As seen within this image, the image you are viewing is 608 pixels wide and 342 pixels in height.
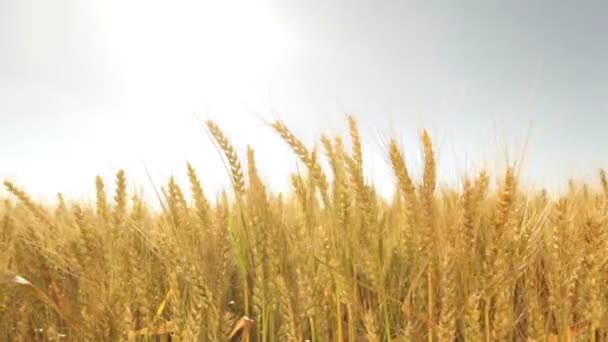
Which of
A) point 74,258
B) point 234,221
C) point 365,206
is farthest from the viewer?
point 234,221

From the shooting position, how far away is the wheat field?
1237 mm

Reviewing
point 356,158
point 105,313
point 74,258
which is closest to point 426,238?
point 356,158

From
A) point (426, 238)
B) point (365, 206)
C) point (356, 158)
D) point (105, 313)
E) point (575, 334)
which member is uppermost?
point (356, 158)

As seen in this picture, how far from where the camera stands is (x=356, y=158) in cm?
150

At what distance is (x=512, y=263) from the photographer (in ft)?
4.14

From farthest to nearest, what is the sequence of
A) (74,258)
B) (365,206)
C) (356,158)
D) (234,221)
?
(234,221)
(74,258)
(356,158)
(365,206)

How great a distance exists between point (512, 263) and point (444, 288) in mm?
238

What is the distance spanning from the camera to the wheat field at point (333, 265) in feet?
4.06

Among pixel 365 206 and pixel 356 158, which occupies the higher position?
pixel 356 158

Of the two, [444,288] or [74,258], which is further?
[74,258]

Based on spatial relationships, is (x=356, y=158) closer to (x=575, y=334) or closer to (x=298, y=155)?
(x=298, y=155)

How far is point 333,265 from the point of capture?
4.44ft

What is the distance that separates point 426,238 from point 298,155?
1.57 feet

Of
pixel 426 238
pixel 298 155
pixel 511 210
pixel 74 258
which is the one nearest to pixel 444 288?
pixel 426 238
